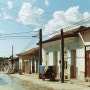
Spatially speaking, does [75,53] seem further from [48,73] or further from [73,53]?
[48,73]

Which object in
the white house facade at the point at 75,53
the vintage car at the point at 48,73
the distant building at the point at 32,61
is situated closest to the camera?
the white house facade at the point at 75,53

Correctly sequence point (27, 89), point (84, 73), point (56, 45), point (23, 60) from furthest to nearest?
point (23, 60)
point (56, 45)
point (84, 73)
point (27, 89)

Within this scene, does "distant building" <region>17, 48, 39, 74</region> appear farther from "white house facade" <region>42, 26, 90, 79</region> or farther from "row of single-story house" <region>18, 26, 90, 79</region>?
"white house facade" <region>42, 26, 90, 79</region>

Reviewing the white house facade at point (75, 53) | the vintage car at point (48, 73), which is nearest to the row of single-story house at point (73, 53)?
the white house facade at point (75, 53)

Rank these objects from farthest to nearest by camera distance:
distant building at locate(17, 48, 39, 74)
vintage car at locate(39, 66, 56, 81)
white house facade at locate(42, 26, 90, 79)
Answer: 1. distant building at locate(17, 48, 39, 74)
2. vintage car at locate(39, 66, 56, 81)
3. white house facade at locate(42, 26, 90, 79)

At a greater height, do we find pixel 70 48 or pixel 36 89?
pixel 70 48

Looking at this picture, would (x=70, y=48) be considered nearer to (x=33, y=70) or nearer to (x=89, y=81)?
(x=89, y=81)

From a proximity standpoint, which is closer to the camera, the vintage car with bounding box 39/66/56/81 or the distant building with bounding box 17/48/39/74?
the vintage car with bounding box 39/66/56/81

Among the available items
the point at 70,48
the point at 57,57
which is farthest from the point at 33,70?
the point at 70,48

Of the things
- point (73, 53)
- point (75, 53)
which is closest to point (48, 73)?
point (73, 53)

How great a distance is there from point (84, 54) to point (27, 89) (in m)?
9.21

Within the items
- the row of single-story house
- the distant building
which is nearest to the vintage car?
the row of single-story house

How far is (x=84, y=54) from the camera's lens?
93.7 ft

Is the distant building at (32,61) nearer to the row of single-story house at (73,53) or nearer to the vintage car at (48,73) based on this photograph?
the row of single-story house at (73,53)
